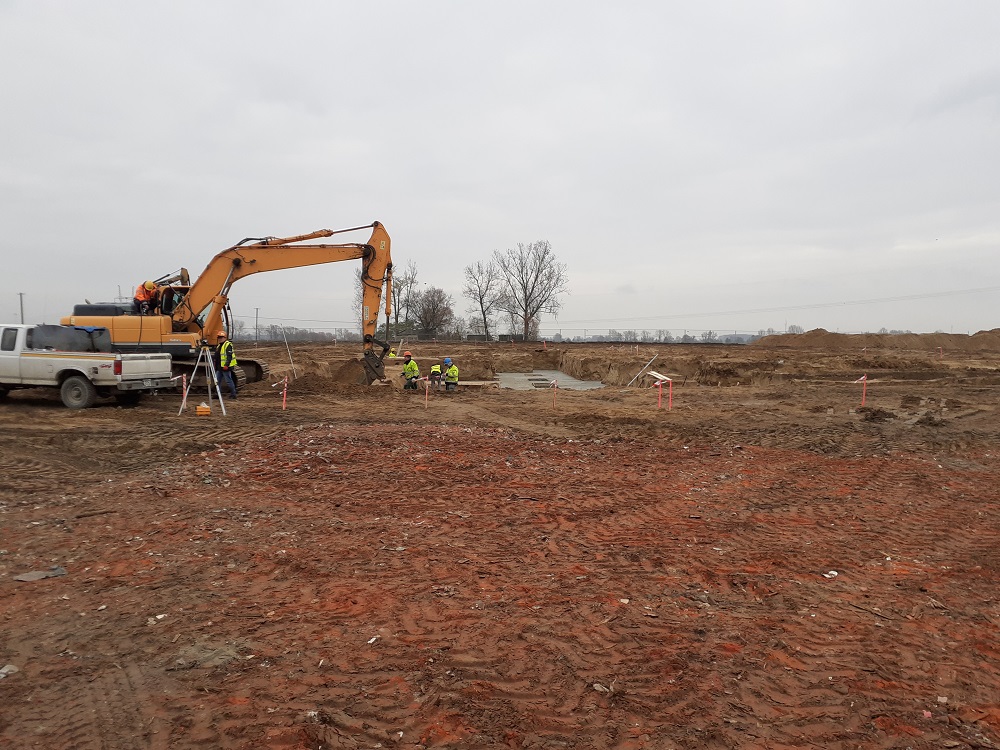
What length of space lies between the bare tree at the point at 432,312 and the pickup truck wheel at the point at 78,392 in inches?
2091

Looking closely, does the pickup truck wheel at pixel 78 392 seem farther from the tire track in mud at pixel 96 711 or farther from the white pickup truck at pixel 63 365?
the tire track in mud at pixel 96 711

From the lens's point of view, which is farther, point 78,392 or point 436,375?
point 436,375

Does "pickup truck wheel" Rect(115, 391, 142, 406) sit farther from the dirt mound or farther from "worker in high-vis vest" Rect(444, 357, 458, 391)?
the dirt mound

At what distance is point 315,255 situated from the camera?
16719mm

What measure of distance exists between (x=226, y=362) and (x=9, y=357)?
15.3ft

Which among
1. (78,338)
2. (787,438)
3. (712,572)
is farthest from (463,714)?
(78,338)

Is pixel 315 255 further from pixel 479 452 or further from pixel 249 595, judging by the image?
pixel 249 595

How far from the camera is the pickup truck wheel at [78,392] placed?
13666 mm

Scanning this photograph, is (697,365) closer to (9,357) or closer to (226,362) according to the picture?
(226,362)

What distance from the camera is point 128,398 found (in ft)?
49.0

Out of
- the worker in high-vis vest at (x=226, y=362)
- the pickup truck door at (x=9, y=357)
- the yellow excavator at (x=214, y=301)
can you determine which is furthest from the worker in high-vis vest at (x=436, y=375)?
the pickup truck door at (x=9, y=357)

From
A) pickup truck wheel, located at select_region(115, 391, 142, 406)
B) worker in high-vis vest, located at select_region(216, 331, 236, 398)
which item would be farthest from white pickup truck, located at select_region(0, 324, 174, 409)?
worker in high-vis vest, located at select_region(216, 331, 236, 398)

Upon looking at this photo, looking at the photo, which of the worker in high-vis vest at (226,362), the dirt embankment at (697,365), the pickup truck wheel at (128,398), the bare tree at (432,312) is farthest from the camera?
the bare tree at (432,312)

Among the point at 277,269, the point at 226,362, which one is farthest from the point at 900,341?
the point at 226,362
